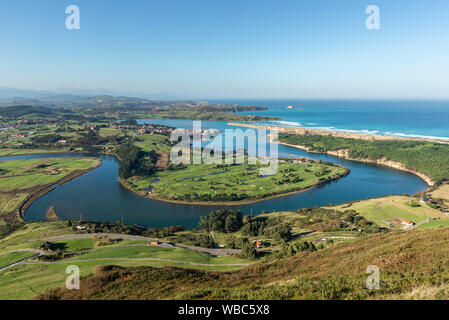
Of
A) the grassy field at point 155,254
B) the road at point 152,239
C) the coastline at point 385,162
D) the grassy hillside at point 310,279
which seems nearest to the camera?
the grassy hillside at point 310,279

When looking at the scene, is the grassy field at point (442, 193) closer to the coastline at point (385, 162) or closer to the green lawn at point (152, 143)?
the coastline at point (385, 162)

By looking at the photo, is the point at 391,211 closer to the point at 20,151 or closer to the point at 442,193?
the point at 442,193

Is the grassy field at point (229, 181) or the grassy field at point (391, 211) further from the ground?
the grassy field at point (229, 181)

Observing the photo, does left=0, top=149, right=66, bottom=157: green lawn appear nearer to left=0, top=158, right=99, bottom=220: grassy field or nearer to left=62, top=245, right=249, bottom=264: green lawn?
left=0, top=158, right=99, bottom=220: grassy field

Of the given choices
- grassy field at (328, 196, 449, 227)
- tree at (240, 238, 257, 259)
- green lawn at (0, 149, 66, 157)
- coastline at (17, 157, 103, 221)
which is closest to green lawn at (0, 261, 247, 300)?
tree at (240, 238, 257, 259)

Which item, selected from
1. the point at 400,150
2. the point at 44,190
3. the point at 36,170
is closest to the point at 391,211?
the point at 400,150

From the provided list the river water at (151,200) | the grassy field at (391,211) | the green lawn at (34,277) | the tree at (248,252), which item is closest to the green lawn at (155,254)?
the tree at (248,252)
